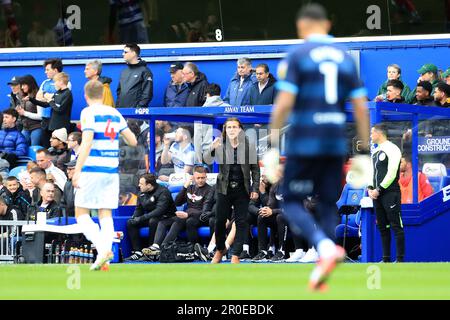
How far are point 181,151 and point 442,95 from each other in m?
4.86

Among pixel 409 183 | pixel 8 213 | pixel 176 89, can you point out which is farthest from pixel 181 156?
pixel 409 183

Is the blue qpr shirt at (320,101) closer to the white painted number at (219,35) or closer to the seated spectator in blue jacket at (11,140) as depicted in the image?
the seated spectator in blue jacket at (11,140)

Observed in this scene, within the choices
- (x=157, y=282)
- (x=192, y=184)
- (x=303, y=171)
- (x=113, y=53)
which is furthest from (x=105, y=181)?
(x=113, y=53)

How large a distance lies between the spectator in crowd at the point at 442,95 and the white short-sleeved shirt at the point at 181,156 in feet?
14.9

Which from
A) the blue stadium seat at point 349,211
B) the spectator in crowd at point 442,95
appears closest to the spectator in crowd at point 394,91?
the spectator in crowd at point 442,95

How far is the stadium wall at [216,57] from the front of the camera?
82.7 ft

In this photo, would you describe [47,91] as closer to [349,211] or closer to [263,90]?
[263,90]

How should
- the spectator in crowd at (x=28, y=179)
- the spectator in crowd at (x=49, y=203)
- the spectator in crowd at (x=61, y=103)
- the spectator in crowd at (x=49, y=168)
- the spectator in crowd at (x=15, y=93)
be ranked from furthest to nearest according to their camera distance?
1. the spectator in crowd at (x=15, y=93)
2. the spectator in crowd at (x=61, y=103)
3. the spectator in crowd at (x=49, y=168)
4. the spectator in crowd at (x=28, y=179)
5. the spectator in crowd at (x=49, y=203)

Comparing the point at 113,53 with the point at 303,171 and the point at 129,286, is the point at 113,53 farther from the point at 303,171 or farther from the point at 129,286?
the point at 303,171

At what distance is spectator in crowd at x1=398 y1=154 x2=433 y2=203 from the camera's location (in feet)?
69.6

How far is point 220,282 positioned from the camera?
14.0 meters

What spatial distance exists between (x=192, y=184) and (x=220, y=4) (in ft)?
18.4

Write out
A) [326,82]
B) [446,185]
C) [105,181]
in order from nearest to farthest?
[326,82], [105,181], [446,185]

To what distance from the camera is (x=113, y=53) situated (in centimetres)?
2733
